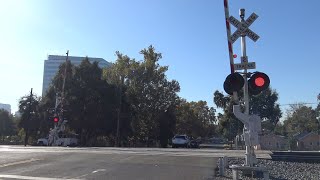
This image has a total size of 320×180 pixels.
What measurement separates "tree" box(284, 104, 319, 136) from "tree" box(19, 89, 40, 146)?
6081cm

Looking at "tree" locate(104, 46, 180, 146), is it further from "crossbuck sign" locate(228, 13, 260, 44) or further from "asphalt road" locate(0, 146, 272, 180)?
"crossbuck sign" locate(228, 13, 260, 44)

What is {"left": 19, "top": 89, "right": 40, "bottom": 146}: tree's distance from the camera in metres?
76.6

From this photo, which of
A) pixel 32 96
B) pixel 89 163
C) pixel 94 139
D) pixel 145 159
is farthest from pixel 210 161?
pixel 32 96

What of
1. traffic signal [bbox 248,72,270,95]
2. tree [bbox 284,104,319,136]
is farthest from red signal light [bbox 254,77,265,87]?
tree [bbox 284,104,319,136]

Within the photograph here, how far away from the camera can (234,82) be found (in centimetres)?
1055

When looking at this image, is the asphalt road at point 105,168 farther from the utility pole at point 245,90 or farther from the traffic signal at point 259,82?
the traffic signal at point 259,82

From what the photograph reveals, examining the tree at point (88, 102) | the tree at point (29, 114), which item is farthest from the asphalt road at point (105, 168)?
the tree at point (29, 114)

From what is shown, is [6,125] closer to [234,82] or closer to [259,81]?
[234,82]

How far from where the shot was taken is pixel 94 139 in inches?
2803

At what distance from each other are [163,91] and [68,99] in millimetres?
18520

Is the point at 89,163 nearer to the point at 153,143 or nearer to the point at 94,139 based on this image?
the point at 94,139

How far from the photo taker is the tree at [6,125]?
107 meters

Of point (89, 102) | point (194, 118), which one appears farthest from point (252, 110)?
point (89, 102)

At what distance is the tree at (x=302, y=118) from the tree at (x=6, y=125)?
220ft
